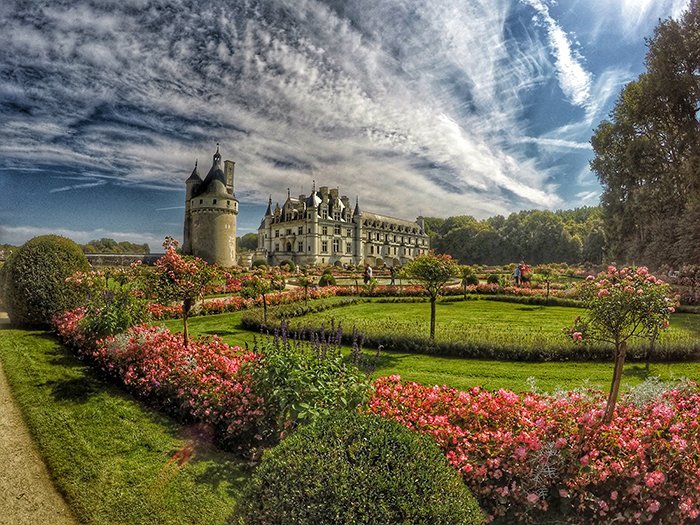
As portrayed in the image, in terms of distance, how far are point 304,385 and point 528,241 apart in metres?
65.4

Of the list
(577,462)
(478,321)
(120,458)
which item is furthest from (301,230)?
(577,462)

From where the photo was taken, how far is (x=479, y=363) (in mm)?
7605

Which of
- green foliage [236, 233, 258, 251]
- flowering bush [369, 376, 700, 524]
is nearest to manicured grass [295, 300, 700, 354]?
flowering bush [369, 376, 700, 524]

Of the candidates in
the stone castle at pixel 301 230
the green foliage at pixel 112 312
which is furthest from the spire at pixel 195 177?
the green foliage at pixel 112 312

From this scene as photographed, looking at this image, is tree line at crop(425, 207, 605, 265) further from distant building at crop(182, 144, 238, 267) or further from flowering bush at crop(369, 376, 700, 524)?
flowering bush at crop(369, 376, 700, 524)

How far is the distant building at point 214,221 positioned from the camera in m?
34.3

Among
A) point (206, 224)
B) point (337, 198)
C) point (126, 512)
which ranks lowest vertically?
point (126, 512)

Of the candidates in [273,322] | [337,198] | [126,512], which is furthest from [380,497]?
[337,198]

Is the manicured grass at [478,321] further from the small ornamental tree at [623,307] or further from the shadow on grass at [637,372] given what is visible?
the small ornamental tree at [623,307]

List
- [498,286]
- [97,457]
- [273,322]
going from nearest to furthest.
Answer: [97,457]
[273,322]
[498,286]

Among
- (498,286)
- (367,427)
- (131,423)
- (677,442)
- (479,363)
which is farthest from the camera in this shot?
(498,286)

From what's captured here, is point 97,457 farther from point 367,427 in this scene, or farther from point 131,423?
point 367,427

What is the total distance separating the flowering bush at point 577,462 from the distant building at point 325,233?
50019 mm

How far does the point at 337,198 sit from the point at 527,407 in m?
57.1
